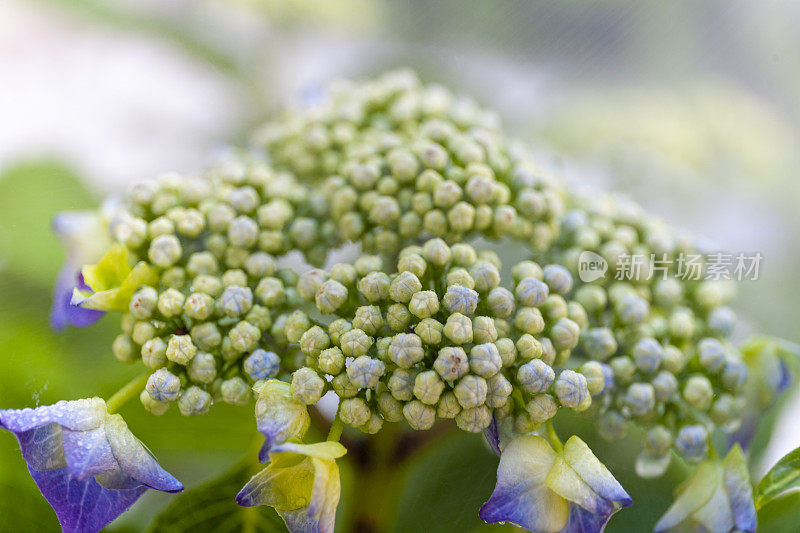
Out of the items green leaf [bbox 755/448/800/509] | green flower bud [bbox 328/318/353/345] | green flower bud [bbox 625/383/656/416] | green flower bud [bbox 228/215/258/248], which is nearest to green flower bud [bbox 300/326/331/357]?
green flower bud [bbox 328/318/353/345]

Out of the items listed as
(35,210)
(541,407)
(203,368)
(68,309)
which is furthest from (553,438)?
(35,210)

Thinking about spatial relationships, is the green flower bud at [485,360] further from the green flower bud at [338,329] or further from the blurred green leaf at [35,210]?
the blurred green leaf at [35,210]

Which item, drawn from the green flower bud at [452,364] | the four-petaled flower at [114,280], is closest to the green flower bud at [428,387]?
the green flower bud at [452,364]

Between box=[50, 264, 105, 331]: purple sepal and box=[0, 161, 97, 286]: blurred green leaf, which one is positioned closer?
box=[50, 264, 105, 331]: purple sepal

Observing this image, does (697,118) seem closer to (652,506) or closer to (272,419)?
(652,506)

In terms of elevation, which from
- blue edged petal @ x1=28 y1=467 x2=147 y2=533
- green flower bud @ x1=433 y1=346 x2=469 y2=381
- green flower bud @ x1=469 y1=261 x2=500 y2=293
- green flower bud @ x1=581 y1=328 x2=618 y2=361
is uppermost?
green flower bud @ x1=469 y1=261 x2=500 y2=293

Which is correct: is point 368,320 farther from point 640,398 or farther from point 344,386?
point 640,398

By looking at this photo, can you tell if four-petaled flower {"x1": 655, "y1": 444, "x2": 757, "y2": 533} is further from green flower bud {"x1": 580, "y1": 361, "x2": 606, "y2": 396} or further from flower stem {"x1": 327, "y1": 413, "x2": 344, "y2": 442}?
flower stem {"x1": 327, "y1": 413, "x2": 344, "y2": 442}
